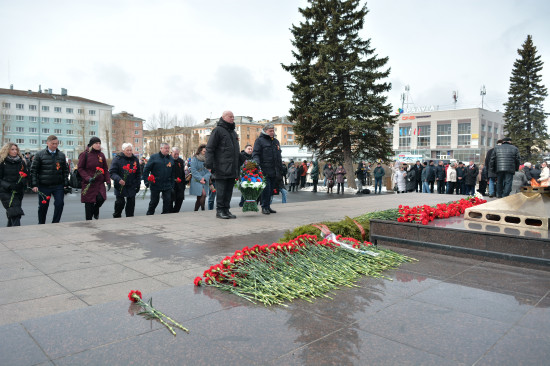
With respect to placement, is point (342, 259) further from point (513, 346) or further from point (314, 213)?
point (314, 213)

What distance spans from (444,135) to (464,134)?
12.5ft

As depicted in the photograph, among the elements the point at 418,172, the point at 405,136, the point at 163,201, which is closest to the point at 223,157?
the point at 163,201

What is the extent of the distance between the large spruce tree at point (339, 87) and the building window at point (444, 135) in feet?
210

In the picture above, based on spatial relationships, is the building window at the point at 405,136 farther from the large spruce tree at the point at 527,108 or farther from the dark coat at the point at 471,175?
the dark coat at the point at 471,175

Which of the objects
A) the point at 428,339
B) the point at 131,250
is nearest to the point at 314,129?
the point at 131,250

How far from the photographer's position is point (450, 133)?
278 feet

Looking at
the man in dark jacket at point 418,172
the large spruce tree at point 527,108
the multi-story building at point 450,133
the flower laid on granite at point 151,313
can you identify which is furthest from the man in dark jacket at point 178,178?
the multi-story building at point 450,133

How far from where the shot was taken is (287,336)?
7.89ft

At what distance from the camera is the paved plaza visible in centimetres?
217

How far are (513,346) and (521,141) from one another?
48.1 m

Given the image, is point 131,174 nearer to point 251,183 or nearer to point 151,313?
point 251,183

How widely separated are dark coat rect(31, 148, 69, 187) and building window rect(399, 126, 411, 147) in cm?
8928

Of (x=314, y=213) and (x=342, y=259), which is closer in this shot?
(x=342, y=259)

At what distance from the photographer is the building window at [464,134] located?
82.8 metres
